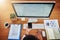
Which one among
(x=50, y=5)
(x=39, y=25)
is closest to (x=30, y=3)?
(x=50, y=5)

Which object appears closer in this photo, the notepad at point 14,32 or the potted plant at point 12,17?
the notepad at point 14,32

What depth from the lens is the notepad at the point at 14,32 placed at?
1542 mm

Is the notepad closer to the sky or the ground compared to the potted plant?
closer to the ground

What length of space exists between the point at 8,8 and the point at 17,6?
1.62ft

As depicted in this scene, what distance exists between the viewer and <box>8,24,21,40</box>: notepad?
5.06ft

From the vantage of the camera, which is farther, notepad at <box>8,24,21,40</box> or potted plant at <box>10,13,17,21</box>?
potted plant at <box>10,13,17,21</box>

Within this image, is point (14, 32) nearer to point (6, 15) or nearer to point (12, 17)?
point (12, 17)

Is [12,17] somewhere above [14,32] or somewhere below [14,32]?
above

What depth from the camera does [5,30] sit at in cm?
165

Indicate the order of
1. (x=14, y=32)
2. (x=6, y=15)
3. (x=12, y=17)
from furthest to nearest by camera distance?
(x=6, y=15) < (x=12, y=17) < (x=14, y=32)

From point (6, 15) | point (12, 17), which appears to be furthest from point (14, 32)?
point (6, 15)

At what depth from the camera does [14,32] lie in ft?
5.22

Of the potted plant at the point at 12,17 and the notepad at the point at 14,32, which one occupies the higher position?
the potted plant at the point at 12,17

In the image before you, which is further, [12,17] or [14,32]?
[12,17]
